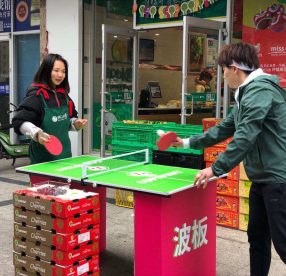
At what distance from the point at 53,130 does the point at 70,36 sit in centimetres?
461

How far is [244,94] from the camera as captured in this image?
3127 mm

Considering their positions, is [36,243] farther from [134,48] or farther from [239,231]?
[134,48]

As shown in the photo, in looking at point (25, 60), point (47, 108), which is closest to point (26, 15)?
point (25, 60)

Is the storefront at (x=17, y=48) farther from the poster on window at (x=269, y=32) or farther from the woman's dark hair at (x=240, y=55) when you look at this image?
the woman's dark hair at (x=240, y=55)

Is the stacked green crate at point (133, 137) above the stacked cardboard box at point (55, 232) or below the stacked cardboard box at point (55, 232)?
above

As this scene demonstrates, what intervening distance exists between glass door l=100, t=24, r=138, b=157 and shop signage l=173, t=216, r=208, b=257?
13.1 ft

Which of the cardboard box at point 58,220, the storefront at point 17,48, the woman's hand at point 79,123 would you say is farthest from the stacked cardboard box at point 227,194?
the storefront at point 17,48

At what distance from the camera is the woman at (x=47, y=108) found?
14.1 ft

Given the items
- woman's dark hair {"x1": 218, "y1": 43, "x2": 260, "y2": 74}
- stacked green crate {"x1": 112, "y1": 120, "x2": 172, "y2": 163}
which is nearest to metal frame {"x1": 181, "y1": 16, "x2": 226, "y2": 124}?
stacked green crate {"x1": 112, "y1": 120, "x2": 172, "y2": 163}

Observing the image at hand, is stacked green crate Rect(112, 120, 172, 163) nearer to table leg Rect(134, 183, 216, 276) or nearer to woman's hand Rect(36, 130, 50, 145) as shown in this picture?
woman's hand Rect(36, 130, 50, 145)

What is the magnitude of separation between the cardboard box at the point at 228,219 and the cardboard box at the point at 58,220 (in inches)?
85.8

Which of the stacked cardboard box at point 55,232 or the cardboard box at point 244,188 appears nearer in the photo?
the stacked cardboard box at point 55,232

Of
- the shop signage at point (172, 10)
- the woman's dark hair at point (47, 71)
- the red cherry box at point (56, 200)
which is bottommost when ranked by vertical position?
the red cherry box at point (56, 200)

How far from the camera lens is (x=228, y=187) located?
211 inches
